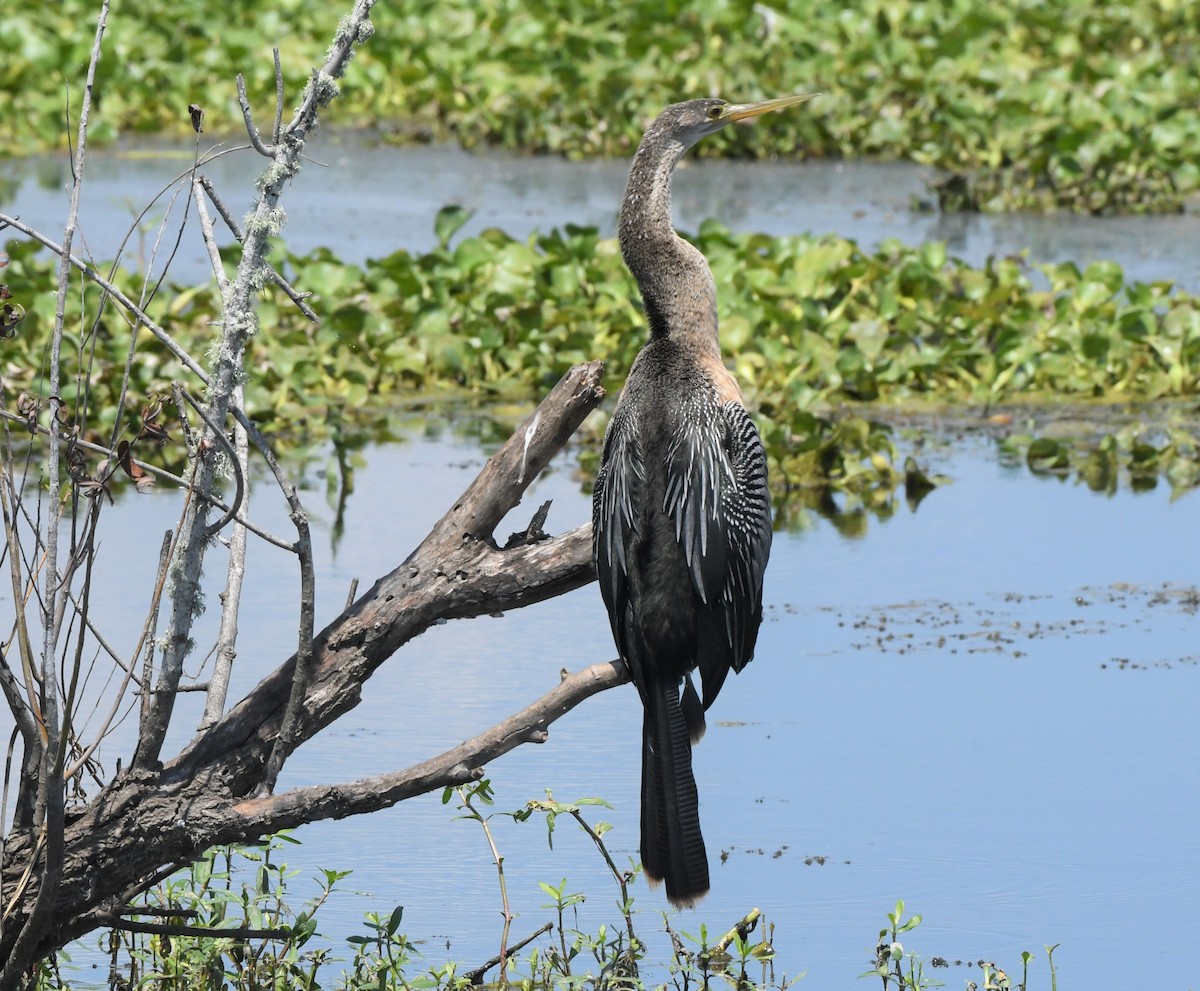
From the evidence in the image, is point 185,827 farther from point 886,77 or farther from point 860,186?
point 886,77

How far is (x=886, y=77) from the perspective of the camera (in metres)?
14.6

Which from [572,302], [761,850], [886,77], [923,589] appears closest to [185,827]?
[761,850]

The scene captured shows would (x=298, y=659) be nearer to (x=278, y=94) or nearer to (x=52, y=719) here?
(x=52, y=719)

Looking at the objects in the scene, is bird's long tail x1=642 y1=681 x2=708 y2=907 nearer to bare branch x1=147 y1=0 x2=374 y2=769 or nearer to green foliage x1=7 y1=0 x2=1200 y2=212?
bare branch x1=147 y1=0 x2=374 y2=769

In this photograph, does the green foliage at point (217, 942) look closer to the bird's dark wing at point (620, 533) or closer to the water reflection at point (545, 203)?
the bird's dark wing at point (620, 533)

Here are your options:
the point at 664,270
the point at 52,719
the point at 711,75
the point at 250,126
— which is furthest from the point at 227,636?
the point at 711,75

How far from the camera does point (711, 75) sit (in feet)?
47.5

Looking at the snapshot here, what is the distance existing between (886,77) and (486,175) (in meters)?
2.84

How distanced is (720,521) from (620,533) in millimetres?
192

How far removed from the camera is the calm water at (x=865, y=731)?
4.23 m

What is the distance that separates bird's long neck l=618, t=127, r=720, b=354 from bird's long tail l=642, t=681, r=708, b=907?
0.82 metres

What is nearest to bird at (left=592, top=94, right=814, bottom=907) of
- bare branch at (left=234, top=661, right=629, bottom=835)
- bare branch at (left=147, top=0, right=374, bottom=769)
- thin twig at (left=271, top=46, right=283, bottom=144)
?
bare branch at (left=234, top=661, right=629, bottom=835)

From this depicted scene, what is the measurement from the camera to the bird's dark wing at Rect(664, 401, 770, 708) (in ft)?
13.0

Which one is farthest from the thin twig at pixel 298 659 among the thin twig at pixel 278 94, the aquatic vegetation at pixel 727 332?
the aquatic vegetation at pixel 727 332
